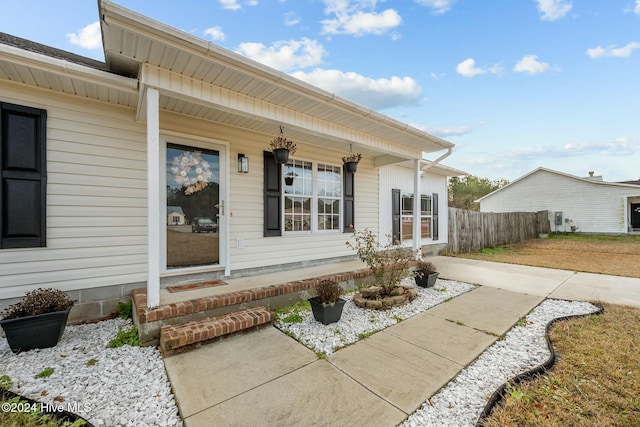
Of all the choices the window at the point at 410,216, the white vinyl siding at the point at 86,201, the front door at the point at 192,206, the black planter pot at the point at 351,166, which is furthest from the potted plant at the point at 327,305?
the window at the point at 410,216

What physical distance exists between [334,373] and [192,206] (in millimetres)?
3176

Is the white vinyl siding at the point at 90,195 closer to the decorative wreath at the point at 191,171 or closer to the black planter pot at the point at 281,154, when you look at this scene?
the decorative wreath at the point at 191,171

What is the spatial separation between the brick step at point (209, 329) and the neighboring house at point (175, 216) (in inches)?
66.4

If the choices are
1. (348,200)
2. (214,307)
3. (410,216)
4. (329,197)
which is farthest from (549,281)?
(214,307)

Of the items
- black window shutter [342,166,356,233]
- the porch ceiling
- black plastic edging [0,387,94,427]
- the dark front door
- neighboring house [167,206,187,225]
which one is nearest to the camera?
black plastic edging [0,387,94,427]

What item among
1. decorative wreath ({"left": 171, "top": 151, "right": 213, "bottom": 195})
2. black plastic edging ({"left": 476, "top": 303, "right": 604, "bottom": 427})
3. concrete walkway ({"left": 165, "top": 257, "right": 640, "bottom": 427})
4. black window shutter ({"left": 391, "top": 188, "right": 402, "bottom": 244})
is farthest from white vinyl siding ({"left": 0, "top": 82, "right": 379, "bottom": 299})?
black window shutter ({"left": 391, "top": 188, "right": 402, "bottom": 244})

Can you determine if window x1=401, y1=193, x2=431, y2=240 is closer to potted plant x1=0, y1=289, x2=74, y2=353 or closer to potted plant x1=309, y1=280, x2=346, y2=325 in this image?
potted plant x1=309, y1=280, x2=346, y2=325

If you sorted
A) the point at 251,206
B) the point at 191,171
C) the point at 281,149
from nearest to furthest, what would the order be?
1. the point at 191,171
2. the point at 281,149
3. the point at 251,206

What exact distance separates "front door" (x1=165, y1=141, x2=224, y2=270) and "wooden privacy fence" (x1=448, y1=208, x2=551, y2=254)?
7.73 metres

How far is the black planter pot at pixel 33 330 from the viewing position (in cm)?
244

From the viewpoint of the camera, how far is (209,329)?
2689 millimetres

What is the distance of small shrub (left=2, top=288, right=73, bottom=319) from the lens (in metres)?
2.53

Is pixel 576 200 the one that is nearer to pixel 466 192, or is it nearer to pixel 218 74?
pixel 466 192

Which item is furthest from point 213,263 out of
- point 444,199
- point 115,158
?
point 444,199
